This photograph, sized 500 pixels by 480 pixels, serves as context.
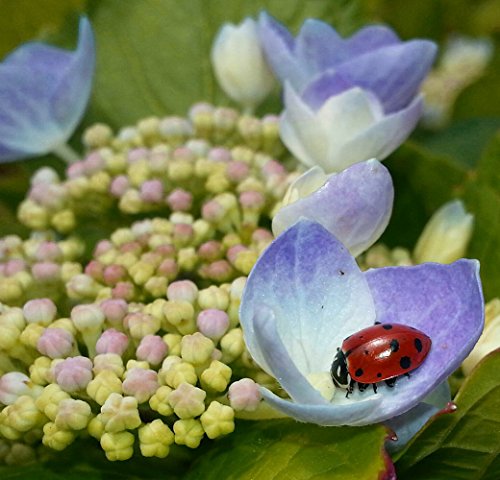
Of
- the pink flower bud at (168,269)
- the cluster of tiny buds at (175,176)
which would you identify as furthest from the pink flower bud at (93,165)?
the pink flower bud at (168,269)

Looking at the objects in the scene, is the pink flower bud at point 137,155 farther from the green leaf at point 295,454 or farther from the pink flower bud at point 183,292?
the green leaf at point 295,454

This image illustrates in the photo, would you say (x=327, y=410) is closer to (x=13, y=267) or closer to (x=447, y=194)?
(x=13, y=267)

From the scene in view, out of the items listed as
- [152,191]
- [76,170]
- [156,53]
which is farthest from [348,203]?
[156,53]

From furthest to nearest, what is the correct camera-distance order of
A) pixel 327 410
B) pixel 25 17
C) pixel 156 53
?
pixel 25 17 → pixel 156 53 → pixel 327 410

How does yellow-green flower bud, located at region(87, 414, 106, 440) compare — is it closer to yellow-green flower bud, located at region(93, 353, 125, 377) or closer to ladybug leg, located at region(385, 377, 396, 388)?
yellow-green flower bud, located at region(93, 353, 125, 377)

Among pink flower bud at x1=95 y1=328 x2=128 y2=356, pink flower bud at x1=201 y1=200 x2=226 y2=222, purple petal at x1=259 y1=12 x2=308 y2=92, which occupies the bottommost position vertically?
pink flower bud at x1=95 y1=328 x2=128 y2=356

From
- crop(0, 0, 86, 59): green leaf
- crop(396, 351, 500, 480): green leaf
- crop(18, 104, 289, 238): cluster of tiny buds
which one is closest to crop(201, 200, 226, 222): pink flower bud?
crop(18, 104, 289, 238): cluster of tiny buds
